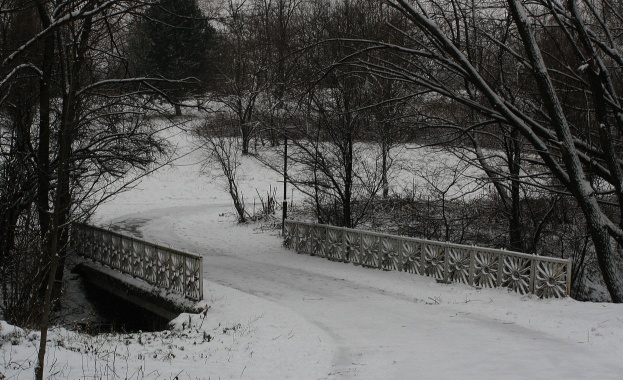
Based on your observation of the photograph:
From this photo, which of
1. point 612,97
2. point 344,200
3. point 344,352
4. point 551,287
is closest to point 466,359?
point 344,352

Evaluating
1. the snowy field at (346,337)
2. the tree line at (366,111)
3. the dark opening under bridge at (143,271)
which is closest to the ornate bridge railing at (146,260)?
the dark opening under bridge at (143,271)

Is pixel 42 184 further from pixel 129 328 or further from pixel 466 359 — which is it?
pixel 466 359

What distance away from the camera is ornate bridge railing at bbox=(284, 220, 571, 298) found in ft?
38.0

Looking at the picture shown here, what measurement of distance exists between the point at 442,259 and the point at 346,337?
5036 mm

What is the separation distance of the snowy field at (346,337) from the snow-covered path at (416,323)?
0.02 meters

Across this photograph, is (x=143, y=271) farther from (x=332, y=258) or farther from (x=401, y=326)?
(x=401, y=326)

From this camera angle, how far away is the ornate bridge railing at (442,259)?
11594mm

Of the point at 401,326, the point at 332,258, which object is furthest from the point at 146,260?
the point at 401,326

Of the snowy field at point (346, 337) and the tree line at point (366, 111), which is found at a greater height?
the tree line at point (366, 111)

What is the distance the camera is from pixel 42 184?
43.1 ft

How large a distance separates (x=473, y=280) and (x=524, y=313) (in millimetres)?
2155

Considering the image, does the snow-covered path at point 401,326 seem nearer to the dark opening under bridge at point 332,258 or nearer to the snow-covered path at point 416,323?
the snow-covered path at point 416,323

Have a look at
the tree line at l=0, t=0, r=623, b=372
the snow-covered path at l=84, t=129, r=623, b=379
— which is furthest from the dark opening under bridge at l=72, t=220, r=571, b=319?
the tree line at l=0, t=0, r=623, b=372

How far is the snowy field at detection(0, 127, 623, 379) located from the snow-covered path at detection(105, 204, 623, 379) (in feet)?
0.07
